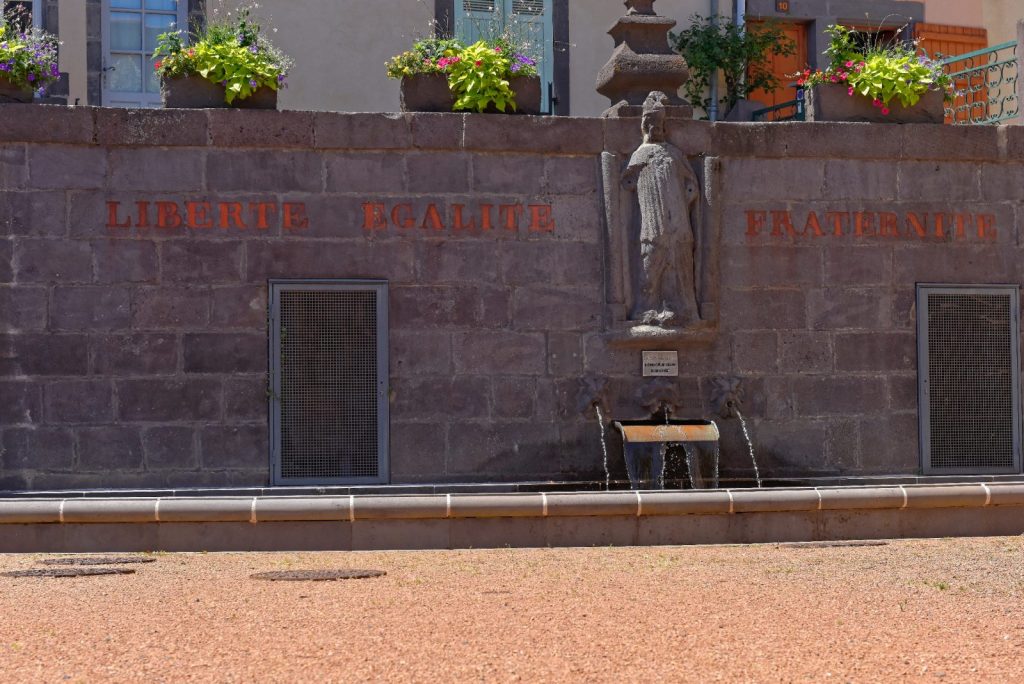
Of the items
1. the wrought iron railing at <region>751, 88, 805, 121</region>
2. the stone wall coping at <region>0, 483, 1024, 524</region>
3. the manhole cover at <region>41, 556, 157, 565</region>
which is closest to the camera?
the manhole cover at <region>41, 556, 157, 565</region>

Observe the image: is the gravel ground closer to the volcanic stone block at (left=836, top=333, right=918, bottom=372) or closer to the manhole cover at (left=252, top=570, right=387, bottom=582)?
the manhole cover at (left=252, top=570, right=387, bottom=582)

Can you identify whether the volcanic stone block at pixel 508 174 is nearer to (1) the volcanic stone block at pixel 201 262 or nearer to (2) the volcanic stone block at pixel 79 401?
(1) the volcanic stone block at pixel 201 262

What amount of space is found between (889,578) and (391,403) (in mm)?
4864

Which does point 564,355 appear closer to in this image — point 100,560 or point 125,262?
point 125,262

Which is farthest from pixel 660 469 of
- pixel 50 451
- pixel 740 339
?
pixel 50 451

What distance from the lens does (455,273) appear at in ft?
42.2

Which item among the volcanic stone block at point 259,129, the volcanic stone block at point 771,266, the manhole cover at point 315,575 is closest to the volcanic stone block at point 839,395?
the volcanic stone block at point 771,266

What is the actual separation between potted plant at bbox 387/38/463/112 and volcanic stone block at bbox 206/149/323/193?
941mm

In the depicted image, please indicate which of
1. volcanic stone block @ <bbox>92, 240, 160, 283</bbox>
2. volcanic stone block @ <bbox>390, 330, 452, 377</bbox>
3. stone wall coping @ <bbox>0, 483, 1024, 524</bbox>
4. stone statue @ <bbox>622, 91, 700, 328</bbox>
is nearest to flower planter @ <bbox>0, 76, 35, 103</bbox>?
volcanic stone block @ <bbox>92, 240, 160, 283</bbox>

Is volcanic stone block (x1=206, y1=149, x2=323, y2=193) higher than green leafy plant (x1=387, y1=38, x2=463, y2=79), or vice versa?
green leafy plant (x1=387, y1=38, x2=463, y2=79)

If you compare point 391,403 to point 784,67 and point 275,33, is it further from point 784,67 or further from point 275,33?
point 784,67

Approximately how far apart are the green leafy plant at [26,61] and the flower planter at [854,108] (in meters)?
6.16

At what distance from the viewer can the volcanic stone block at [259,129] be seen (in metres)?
12.6

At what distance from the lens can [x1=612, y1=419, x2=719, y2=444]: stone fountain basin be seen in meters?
12.5
